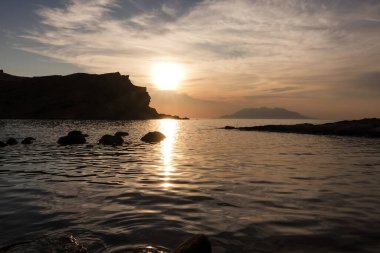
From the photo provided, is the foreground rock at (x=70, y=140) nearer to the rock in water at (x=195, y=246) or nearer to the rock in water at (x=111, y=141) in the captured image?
the rock in water at (x=111, y=141)

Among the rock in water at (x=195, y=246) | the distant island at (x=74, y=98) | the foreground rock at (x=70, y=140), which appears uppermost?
the distant island at (x=74, y=98)

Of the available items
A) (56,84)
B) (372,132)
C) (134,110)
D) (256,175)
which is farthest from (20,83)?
(256,175)

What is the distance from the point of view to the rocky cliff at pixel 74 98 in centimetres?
15312

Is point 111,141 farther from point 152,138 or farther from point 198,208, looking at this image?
point 198,208

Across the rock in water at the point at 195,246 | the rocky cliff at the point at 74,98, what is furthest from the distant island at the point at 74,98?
the rock in water at the point at 195,246

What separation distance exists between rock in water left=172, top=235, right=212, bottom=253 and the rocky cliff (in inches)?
6271

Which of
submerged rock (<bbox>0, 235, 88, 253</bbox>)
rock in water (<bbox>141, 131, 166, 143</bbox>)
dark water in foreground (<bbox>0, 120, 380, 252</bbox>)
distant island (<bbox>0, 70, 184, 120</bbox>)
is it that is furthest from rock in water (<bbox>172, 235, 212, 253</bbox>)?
distant island (<bbox>0, 70, 184, 120</bbox>)

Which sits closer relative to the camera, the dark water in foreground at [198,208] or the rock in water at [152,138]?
the dark water in foreground at [198,208]

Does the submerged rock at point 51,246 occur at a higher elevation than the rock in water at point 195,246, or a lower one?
lower

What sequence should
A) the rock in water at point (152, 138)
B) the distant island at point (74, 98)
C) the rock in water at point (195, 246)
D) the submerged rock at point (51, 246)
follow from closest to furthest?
the rock in water at point (195, 246) < the submerged rock at point (51, 246) < the rock in water at point (152, 138) < the distant island at point (74, 98)

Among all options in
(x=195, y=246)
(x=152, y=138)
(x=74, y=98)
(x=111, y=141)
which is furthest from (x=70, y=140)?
(x=74, y=98)

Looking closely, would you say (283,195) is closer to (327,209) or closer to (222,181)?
(327,209)

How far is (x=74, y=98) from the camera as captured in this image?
16425 centimetres

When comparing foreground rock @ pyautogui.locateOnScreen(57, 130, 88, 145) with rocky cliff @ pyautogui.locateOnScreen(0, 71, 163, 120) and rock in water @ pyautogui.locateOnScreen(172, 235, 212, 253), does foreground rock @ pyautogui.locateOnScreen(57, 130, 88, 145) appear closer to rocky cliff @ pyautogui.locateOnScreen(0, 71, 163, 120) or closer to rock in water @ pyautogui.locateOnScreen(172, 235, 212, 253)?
rock in water @ pyautogui.locateOnScreen(172, 235, 212, 253)
